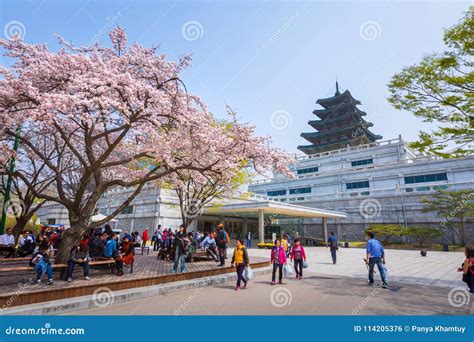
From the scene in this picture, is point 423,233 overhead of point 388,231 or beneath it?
beneath

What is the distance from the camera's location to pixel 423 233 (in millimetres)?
28297

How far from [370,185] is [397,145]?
910 cm

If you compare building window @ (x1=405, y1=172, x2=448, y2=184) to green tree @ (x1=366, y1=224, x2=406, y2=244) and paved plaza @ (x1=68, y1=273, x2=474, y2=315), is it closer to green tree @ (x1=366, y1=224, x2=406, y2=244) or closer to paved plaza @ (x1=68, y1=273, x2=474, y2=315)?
green tree @ (x1=366, y1=224, x2=406, y2=244)

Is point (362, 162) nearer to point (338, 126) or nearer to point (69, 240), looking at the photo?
point (338, 126)

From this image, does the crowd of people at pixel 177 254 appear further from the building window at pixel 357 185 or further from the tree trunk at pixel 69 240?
the building window at pixel 357 185

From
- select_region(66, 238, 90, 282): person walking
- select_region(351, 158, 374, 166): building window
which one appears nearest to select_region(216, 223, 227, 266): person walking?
select_region(66, 238, 90, 282): person walking

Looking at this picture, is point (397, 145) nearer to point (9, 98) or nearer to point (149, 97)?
point (149, 97)

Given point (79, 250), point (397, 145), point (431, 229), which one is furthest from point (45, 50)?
point (397, 145)

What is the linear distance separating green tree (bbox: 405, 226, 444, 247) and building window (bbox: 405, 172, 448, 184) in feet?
37.1

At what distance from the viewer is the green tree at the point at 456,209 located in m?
27.8

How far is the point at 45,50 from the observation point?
9414 mm

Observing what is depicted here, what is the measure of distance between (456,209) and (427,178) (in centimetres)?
1083

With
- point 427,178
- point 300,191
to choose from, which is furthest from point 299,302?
point 300,191

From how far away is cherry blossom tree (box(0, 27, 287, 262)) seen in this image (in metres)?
8.25
